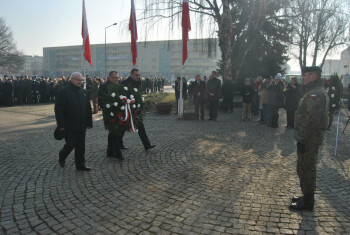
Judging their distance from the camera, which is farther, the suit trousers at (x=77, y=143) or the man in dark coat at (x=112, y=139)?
the man in dark coat at (x=112, y=139)

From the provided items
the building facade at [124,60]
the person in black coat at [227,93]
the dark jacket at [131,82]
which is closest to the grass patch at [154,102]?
the person in black coat at [227,93]

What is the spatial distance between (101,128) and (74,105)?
534 centimetres

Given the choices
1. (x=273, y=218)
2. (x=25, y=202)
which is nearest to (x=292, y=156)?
(x=273, y=218)

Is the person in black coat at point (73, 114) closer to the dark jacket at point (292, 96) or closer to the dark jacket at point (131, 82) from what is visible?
the dark jacket at point (131, 82)

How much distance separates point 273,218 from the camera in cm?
373

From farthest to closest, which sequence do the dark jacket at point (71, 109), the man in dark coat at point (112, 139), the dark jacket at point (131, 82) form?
1. the dark jacket at point (131, 82)
2. the man in dark coat at point (112, 139)
3. the dark jacket at point (71, 109)

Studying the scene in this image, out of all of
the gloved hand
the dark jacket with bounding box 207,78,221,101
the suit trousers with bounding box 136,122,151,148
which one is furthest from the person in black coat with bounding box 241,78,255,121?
the gloved hand

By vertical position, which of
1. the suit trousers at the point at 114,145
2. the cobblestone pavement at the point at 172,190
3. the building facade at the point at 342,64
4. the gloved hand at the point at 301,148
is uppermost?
the building facade at the point at 342,64

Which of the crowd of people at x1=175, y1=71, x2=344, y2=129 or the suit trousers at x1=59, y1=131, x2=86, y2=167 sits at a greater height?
the crowd of people at x1=175, y1=71, x2=344, y2=129

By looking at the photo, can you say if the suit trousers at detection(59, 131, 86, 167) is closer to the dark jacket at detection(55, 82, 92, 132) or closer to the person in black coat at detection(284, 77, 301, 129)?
the dark jacket at detection(55, 82, 92, 132)

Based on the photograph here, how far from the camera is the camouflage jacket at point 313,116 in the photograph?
385 centimetres

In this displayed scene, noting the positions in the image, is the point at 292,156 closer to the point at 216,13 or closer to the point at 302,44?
the point at 216,13

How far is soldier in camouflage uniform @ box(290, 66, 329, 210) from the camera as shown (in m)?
3.87

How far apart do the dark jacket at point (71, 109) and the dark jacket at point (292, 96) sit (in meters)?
7.96
